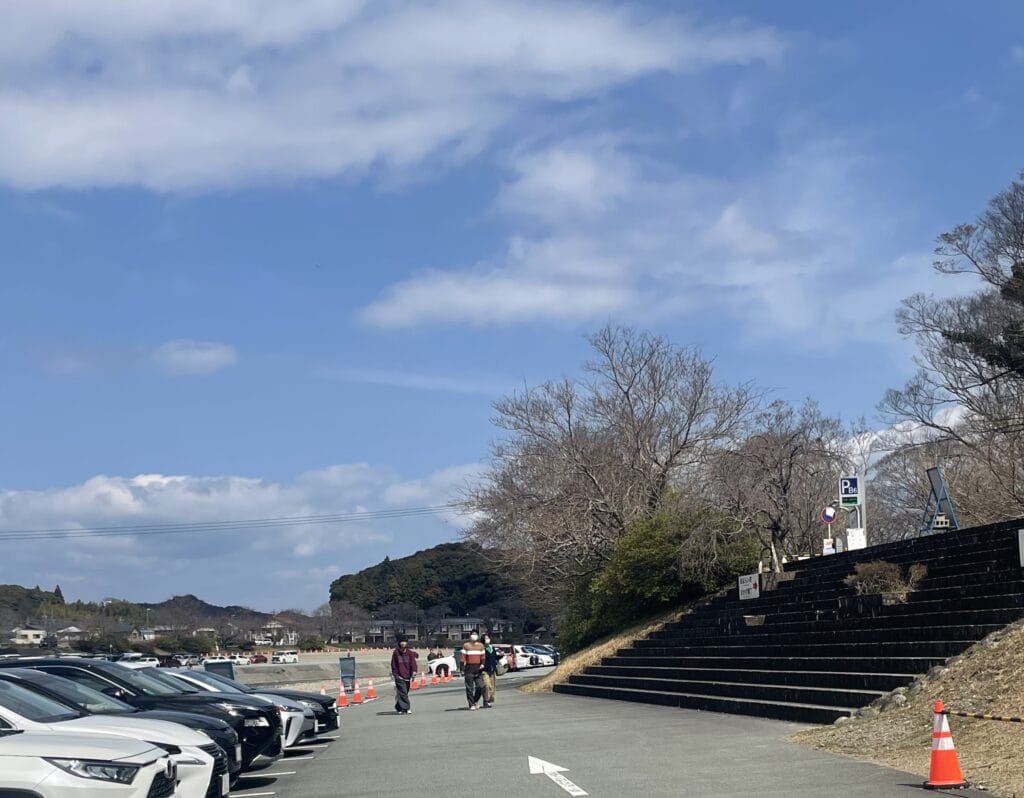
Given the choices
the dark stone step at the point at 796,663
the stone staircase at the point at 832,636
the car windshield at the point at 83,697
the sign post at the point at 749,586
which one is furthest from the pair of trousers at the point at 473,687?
the car windshield at the point at 83,697

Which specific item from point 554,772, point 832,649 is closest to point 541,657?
point 832,649

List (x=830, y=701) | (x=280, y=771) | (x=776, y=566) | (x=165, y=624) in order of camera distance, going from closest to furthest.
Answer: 1. (x=280, y=771)
2. (x=830, y=701)
3. (x=776, y=566)
4. (x=165, y=624)

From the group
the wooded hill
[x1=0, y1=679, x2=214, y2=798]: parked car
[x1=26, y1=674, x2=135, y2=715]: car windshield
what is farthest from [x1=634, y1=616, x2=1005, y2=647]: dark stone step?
the wooded hill

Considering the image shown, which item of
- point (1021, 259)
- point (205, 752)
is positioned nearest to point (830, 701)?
point (205, 752)

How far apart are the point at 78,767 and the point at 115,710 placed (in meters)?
4.52

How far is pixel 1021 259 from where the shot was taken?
132ft

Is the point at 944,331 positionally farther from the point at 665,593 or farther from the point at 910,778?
the point at 910,778

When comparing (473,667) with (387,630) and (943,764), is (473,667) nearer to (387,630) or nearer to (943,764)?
(943,764)

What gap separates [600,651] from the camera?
106ft

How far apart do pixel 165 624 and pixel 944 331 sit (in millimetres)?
102243

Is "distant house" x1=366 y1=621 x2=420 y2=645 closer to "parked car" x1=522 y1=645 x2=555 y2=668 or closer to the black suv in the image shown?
"parked car" x1=522 y1=645 x2=555 y2=668

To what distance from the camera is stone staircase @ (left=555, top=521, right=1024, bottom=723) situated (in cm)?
1666

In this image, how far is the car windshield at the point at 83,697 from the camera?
1178 centimetres

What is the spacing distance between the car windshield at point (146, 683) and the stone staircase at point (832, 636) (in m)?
9.07
